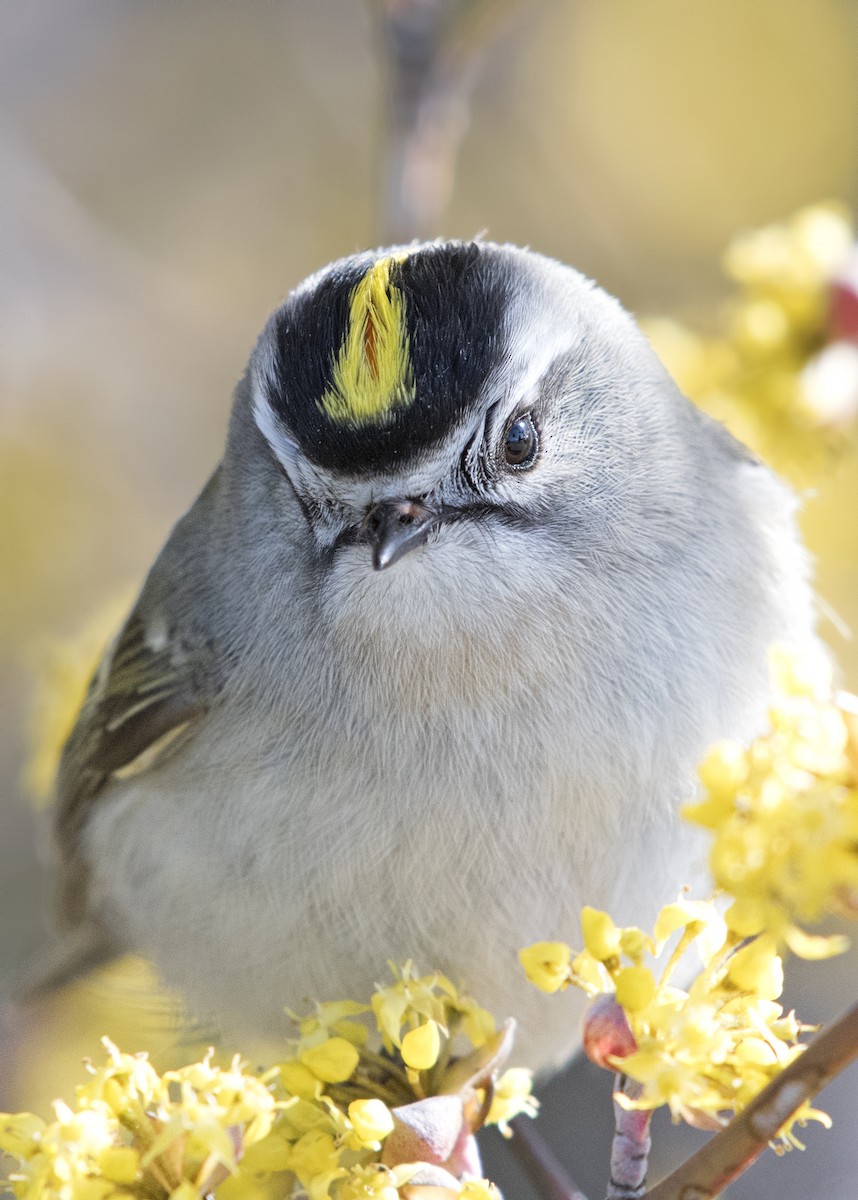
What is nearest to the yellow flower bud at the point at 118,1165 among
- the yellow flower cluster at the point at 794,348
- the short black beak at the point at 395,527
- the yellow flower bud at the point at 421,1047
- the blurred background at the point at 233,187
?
the yellow flower bud at the point at 421,1047

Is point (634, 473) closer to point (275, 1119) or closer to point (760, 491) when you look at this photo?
point (760, 491)

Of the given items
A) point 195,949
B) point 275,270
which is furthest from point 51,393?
point 195,949

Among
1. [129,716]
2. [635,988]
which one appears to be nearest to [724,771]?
[635,988]

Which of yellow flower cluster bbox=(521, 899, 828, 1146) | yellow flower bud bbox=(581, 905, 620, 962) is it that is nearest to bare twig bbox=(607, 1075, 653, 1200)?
yellow flower cluster bbox=(521, 899, 828, 1146)

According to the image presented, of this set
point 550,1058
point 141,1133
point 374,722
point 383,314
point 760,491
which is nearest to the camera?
point 141,1133

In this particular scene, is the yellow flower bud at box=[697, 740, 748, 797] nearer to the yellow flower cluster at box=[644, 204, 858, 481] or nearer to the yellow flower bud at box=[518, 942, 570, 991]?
the yellow flower bud at box=[518, 942, 570, 991]

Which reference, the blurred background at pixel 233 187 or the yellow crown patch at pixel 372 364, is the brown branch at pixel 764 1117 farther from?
the blurred background at pixel 233 187
